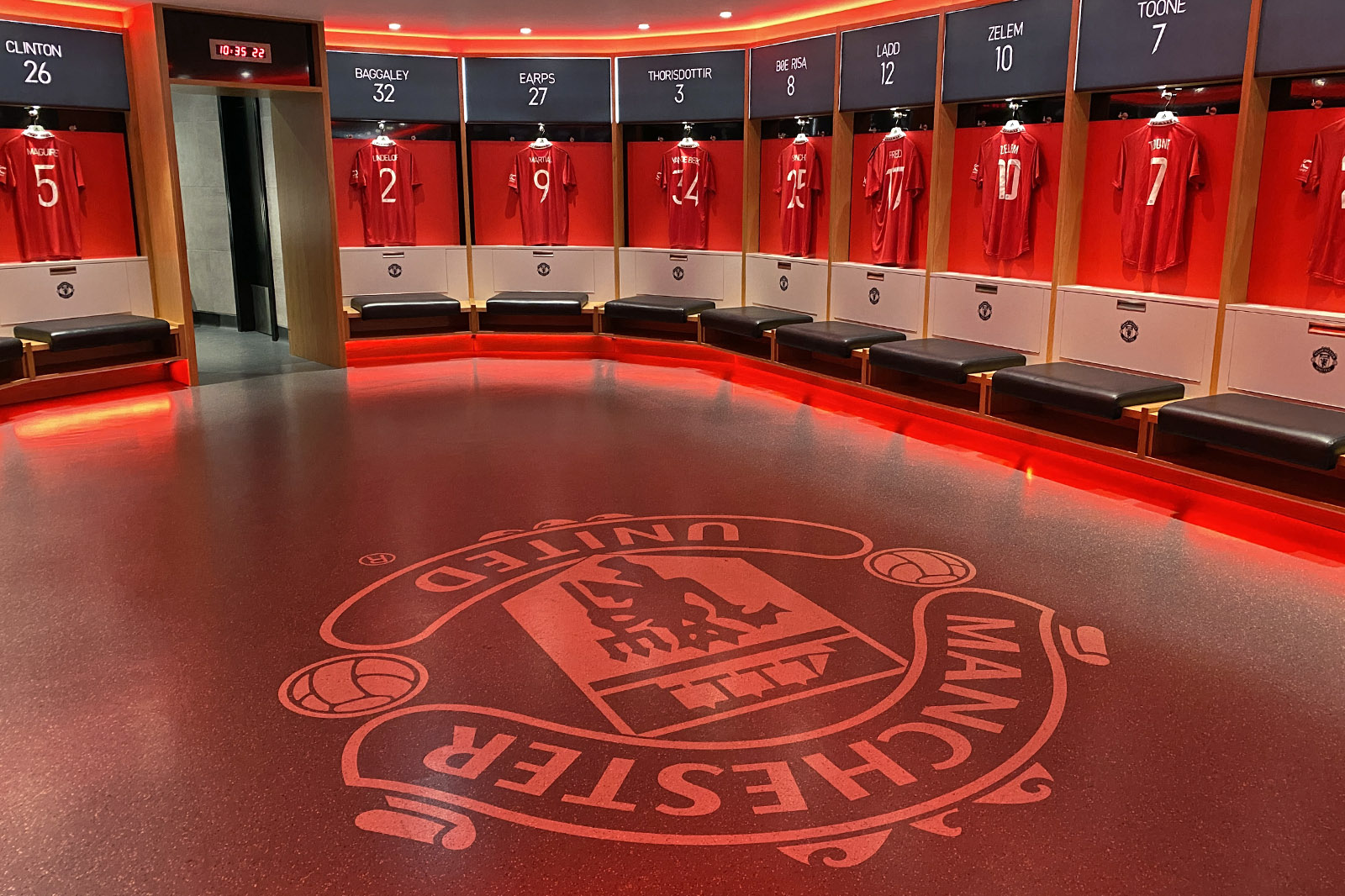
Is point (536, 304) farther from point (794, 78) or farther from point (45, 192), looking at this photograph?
point (45, 192)

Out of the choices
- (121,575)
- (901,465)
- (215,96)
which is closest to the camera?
(121,575)

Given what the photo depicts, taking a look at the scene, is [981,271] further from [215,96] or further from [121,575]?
[215,96]

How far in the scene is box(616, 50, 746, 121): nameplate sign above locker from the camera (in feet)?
27.9

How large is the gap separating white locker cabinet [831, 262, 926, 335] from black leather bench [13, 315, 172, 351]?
16.3 feet

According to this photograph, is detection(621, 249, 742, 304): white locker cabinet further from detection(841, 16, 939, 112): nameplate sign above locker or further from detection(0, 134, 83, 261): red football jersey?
detection(0, 134, 83, 261): red football jersey

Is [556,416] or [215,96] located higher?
[215,96]

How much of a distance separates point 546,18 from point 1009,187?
12.2ft

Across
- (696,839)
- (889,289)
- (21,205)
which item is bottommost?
(696,839)

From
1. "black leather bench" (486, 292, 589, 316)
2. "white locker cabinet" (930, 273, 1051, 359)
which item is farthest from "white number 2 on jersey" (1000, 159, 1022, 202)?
"black leather bench" (486, 292, 589, 316)

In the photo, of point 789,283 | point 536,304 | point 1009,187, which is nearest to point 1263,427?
point 1009,187

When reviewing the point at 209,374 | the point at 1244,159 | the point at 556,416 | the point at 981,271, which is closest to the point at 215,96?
the point at 209,374

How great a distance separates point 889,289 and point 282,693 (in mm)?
5507

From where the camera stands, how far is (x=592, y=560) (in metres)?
4.08

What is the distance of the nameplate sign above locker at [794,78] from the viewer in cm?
770
